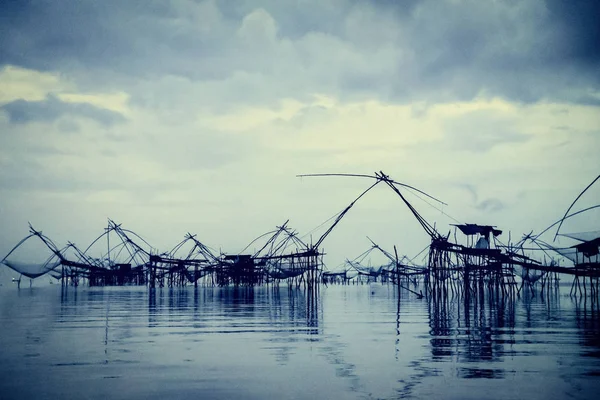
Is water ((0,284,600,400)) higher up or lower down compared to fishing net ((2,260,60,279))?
lower down

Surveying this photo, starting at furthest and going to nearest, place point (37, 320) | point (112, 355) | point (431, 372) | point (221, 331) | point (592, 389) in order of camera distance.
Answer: point (37, 320) < point (221, 331) < point (112, 355) < point (431, 372) < point (592, 389)

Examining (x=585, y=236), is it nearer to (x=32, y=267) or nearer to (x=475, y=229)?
(x=475, y=229)

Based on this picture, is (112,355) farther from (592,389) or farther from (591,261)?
(591,261)

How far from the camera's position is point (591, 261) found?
3050 cm

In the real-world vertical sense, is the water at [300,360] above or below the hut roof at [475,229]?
below

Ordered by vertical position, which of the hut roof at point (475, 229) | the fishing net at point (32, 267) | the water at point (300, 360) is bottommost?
the water at point (300, 360)

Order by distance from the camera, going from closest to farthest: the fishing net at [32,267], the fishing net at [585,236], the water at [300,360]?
1. the water at [300,360]
2. the fishing net at [585,236]
3. the fishing net at [32,267]

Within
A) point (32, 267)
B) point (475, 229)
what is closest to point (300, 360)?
point (475, 229)

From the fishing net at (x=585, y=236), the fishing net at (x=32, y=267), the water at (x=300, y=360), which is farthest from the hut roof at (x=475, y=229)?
the fishing net at (x=32, y=267)

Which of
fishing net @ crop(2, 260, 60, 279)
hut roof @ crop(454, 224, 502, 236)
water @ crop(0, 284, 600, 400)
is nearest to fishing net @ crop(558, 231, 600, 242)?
hut roof @ crop(454, 224, 502, 236)

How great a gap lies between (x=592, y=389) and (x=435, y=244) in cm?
1952

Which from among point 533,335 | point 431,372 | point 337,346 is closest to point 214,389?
point 431,372

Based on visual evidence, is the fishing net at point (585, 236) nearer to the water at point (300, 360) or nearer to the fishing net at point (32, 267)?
the water at point (300, 360)

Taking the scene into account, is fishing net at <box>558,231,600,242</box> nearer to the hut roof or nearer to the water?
the hut roof
